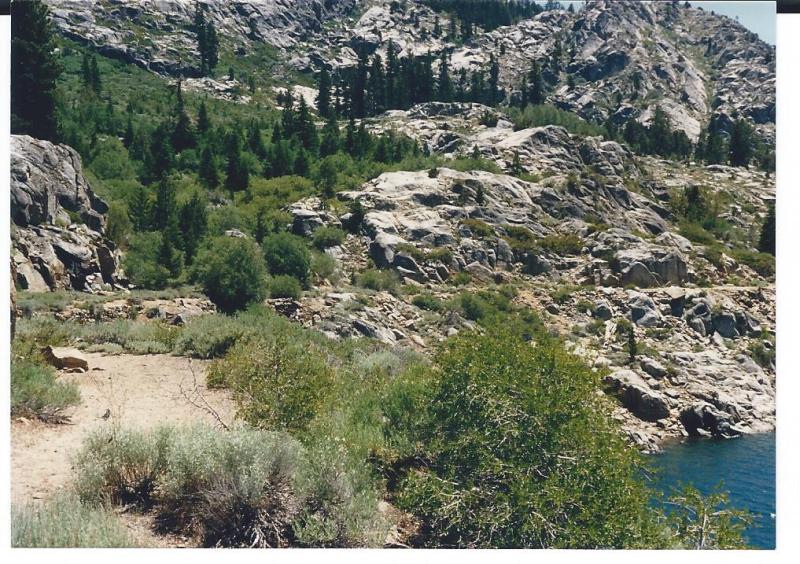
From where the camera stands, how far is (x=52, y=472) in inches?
239

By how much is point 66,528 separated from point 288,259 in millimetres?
20029

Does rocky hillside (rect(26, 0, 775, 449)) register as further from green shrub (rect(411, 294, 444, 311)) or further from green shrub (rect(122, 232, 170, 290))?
green shrub (rect(122, 232, 170, 290))

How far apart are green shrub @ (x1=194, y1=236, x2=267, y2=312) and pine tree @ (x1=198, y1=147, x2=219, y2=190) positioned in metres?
19.1

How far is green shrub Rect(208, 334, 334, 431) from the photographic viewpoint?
7.01m

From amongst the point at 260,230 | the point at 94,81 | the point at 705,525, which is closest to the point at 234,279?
the point at 260,230

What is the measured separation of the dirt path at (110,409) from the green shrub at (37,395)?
0.62 ft

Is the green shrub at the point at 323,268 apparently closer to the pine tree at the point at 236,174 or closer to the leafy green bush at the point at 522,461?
the pine tree at the point at 236,174

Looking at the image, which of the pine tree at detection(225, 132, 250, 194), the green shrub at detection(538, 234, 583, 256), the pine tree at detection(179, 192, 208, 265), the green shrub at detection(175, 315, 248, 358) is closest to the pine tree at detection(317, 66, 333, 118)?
the pine tree at detection(225, 132, 250, 194)

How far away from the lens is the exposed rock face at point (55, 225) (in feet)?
61.1

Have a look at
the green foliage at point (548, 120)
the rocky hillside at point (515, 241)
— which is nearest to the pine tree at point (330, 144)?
the rocky hillside at point (515, 241)

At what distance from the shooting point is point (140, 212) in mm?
29094

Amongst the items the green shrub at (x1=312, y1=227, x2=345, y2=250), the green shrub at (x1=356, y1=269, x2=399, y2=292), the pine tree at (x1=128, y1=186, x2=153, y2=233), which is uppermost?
the pine tree at (x1=128, y1=186, x2=153, y2=233)
